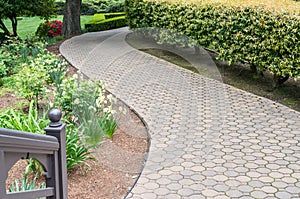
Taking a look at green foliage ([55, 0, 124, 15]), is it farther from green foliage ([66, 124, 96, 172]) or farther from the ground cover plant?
green foliage ([66, 124, 96, 172])

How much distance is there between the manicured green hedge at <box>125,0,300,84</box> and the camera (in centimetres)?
782

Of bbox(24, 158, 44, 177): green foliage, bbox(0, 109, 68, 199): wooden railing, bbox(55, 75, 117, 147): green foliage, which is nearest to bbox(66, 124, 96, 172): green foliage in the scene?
bbox(24, 158, 44, 177): green foliage

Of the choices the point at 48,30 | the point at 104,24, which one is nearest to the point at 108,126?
the point at 48,30

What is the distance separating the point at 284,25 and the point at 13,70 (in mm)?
6342

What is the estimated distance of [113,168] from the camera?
5.34 m

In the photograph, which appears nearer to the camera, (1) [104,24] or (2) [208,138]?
(2) [208,138]

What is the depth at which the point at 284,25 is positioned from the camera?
7879mm

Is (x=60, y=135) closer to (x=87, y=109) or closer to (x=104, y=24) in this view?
(x=87, y=109)

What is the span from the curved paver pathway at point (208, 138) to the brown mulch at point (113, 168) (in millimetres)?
162

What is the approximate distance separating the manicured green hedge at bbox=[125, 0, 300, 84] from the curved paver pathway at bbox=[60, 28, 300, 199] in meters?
0.78

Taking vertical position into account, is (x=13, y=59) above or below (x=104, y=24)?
above

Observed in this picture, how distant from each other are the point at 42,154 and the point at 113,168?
2.94 metres

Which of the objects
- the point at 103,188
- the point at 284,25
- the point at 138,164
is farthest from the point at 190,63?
the point at 103,188

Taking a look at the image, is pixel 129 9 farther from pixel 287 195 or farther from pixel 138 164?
pixel 287 195
